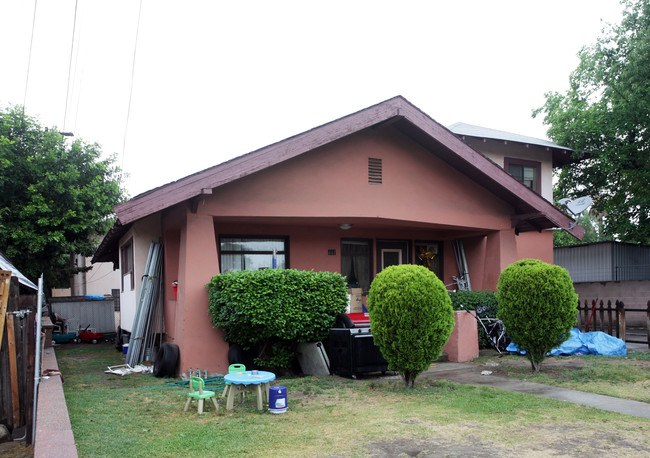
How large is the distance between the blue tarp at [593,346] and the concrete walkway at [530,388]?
85.1 inches

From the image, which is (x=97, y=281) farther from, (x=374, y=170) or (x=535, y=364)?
(x=535, y=364)

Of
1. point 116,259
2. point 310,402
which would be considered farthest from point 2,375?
point 116,259

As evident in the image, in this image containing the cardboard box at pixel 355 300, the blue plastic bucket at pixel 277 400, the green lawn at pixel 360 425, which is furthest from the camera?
the cardboard box at pixel 355 300

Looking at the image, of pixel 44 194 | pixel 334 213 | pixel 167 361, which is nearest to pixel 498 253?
pixel 334 213

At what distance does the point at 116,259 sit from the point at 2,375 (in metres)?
17.2

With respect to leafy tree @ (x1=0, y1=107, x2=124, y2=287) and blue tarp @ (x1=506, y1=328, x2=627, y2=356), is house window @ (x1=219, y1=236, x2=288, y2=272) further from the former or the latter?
leafy tree @ (x1=0, y1=107, x2=124, y2=287)

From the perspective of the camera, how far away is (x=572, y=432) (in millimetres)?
5992

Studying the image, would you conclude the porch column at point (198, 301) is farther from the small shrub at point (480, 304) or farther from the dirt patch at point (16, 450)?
the small shrub at point (480, 304)

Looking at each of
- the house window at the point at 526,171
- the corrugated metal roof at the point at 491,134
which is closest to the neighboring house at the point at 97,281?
the corrugated metal roof at the point at 491,134

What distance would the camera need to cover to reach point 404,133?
43.5 ft

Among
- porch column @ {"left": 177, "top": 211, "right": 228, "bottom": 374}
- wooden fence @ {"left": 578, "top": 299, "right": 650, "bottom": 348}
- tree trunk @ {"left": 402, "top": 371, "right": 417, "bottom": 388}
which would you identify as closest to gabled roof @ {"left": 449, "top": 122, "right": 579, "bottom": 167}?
wooden fence @ {"left": 578, "top": 299, "right": 650, "bottom": 348}

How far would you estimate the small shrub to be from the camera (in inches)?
513

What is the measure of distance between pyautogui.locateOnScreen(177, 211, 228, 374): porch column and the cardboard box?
4936mm

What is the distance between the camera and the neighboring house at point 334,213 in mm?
10547
